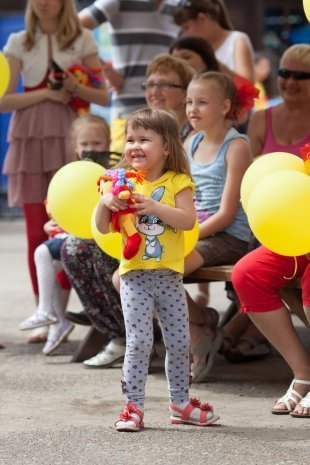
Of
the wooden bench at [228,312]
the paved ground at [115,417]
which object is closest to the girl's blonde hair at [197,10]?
the wooden bench at [228,312]

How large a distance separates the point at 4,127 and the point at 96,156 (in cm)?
912

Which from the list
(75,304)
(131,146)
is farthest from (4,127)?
(131,146)

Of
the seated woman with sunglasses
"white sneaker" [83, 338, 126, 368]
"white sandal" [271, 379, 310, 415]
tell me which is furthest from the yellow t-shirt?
the seated woman with sunglasses

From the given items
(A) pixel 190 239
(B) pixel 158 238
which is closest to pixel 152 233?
(B) pixel 158 238

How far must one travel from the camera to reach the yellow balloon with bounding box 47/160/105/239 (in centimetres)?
600

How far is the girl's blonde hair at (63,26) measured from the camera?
7.42m

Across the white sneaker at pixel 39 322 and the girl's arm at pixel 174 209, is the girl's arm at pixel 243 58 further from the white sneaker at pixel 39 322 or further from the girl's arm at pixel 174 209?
the girl's arm at pixel 174 209

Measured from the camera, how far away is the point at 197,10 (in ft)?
25.4

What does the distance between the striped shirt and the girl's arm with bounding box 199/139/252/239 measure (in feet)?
5.89

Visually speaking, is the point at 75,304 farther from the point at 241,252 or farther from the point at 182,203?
the point at 182,203

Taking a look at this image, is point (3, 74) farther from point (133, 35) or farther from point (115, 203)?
point (115, 203)

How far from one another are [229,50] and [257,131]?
1138 mm

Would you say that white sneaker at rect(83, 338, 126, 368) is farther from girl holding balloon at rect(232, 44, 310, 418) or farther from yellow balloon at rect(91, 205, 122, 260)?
girl holding balloon at rect(232, 44, 310, 418)

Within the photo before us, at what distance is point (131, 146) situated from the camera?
5219 mm
